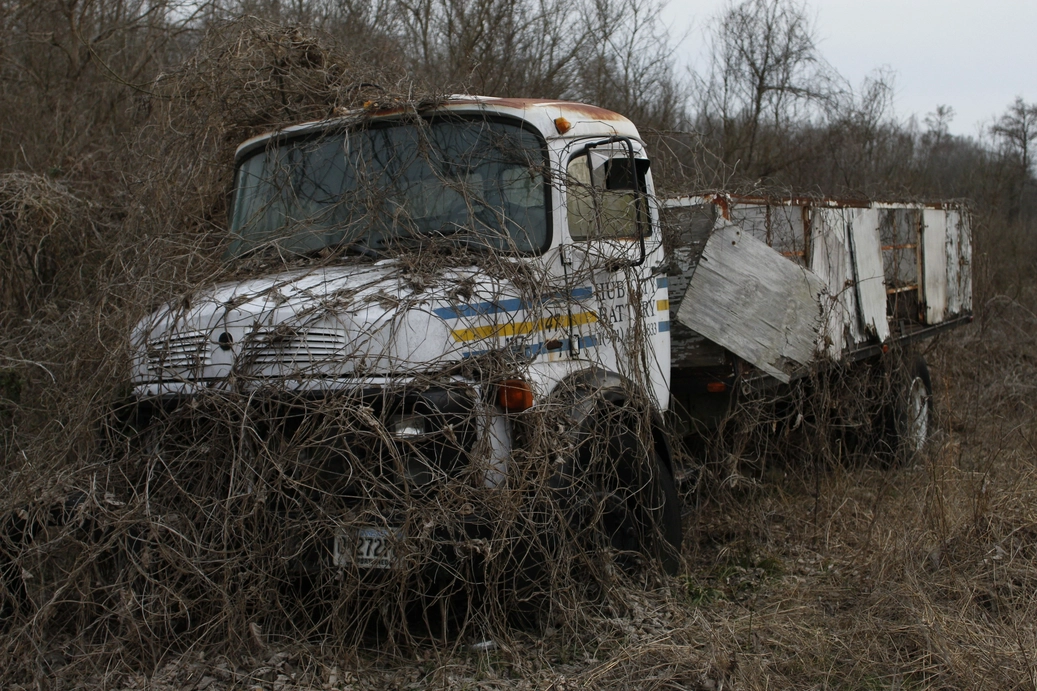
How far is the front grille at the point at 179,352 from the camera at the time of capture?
13.2ft

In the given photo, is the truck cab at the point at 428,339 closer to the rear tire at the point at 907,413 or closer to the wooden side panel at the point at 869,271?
the wooden side panel at the point at 869,271

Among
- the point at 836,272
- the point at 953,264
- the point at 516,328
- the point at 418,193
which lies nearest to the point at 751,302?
the point at 836,272

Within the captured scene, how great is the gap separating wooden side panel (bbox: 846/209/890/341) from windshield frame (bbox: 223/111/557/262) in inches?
134

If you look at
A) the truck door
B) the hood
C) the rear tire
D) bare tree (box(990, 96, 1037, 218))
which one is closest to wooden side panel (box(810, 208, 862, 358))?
the rear tire

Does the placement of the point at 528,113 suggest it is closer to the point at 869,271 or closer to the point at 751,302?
the point at 751,302

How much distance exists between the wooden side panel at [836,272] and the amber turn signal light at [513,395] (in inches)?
129

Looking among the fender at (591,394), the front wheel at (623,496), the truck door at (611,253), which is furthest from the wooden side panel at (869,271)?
the front wheel at (623,496)

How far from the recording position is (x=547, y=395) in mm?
4273

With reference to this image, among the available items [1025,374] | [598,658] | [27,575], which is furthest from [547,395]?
[1025,374]

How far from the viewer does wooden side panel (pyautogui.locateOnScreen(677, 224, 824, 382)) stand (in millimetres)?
5906

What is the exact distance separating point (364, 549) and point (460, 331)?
0.99 meters

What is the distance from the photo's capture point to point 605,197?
16.2ft

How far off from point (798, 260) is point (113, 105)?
807cm

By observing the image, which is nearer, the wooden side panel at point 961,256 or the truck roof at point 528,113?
the truck roof at point 528,113
